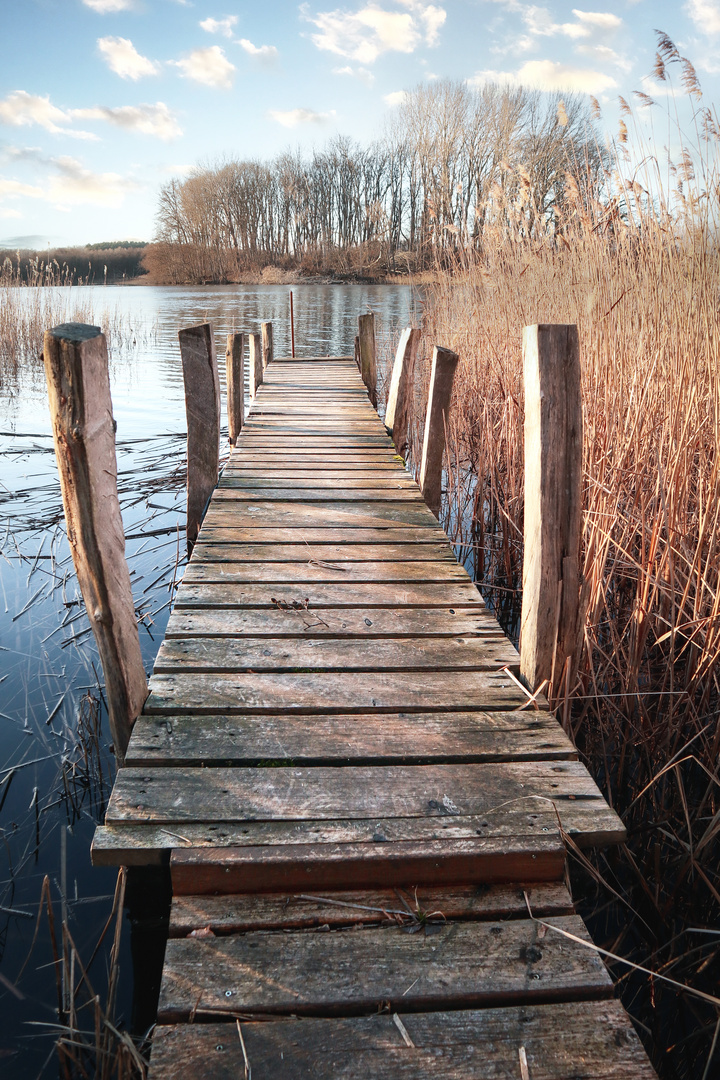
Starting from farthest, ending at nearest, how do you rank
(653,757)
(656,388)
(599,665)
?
(656,388)
(599,665)
(653,757)

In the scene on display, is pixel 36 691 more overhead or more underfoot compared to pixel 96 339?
more underfoot

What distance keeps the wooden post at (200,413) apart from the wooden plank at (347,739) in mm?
2249

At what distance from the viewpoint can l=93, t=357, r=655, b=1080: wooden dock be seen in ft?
3.35

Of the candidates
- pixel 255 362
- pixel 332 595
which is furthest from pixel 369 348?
pixel 332 595

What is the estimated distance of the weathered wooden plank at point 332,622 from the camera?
2.23 m

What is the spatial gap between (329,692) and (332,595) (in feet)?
2.22

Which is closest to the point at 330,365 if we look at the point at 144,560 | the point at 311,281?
the point at 144,560

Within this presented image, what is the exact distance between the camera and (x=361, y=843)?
1.32 metres

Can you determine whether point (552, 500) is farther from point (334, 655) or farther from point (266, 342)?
point (266, 342)

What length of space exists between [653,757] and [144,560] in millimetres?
3722

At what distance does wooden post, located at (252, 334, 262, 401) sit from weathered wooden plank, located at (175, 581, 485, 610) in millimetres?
4895

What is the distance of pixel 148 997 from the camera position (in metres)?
1.68

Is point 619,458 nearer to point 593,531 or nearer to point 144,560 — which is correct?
point 593,531

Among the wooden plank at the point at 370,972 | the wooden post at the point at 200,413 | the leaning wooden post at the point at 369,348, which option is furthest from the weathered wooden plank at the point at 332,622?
the leaning wooden post at the point at 369,348
